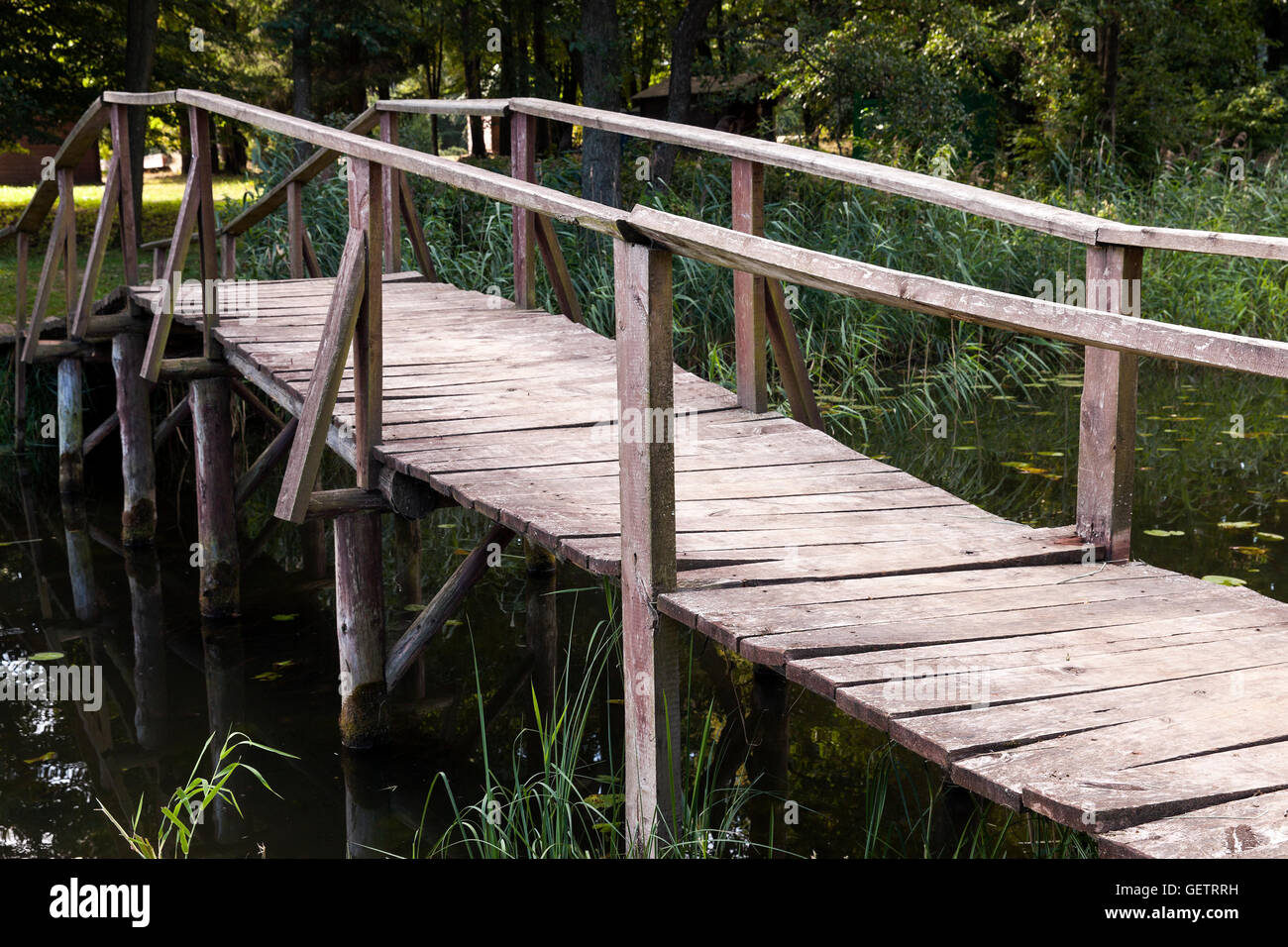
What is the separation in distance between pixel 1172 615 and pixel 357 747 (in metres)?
3.06

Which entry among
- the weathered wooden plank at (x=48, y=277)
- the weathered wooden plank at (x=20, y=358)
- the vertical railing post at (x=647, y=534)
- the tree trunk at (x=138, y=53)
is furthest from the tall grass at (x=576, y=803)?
the tree trunk at (x=138, y=53)

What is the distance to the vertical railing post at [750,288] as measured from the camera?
4.97 m

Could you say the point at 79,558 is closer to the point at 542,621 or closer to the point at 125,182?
the point at 125,182

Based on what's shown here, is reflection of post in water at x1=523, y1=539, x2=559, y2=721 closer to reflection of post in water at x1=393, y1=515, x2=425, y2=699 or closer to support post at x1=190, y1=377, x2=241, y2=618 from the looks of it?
reflection of post in water at x1=393, y1=515, x2=425, y2=699

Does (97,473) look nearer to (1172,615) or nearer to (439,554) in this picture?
(439,554)

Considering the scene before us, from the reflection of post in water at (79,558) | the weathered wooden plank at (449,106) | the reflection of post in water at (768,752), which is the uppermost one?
the weathered wooden plank at (449,106)

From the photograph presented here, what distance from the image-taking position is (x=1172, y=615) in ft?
11.0

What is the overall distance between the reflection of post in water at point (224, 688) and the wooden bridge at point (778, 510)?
22cm

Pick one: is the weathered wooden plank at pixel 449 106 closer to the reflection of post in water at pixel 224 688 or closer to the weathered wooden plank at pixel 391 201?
the weathered wooden plank at pixel 391 201

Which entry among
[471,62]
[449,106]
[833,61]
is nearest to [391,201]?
[449,106]

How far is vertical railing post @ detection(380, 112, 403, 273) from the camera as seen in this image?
673 cm

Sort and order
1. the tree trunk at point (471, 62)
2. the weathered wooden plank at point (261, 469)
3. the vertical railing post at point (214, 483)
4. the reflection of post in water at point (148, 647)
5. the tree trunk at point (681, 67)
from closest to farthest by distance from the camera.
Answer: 1. the reflection of post in water at point (148, 647)
2. the vertical railing post at point (214, 483)
3. the weathered wooden plank at point (261, 469)
4. the tree trunk at point (681, 67)
5. the tree trunk at point (471, 62)

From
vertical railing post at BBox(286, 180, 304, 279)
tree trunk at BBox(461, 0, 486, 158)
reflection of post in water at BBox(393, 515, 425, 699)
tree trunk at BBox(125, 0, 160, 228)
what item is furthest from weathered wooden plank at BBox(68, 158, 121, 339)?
tree trunk at BBox(125, 0, 160, 228)

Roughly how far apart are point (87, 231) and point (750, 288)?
1548cm
